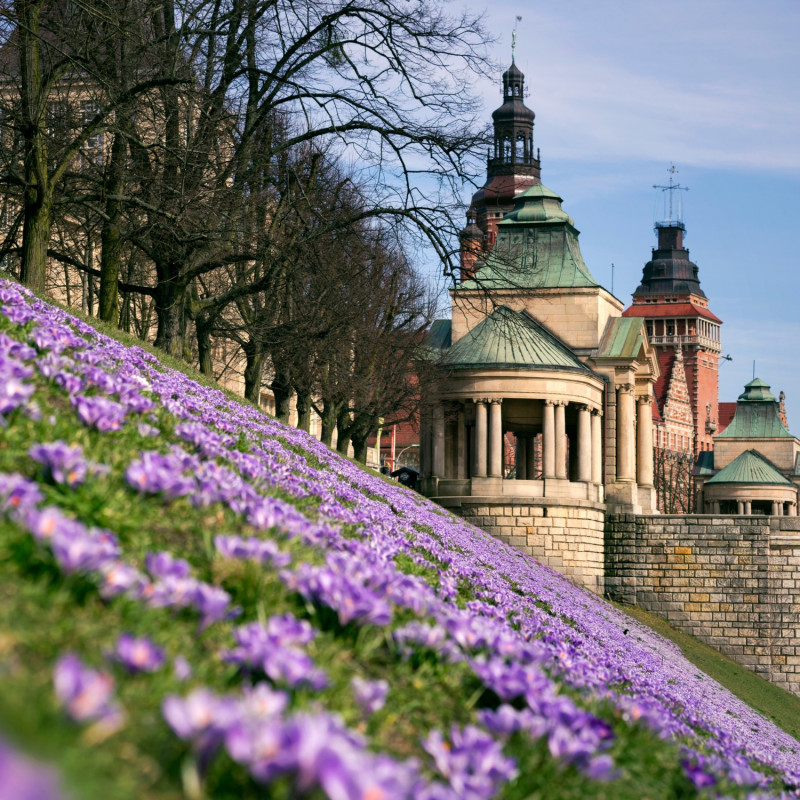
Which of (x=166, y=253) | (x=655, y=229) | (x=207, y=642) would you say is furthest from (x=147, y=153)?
(x=655, y=229)

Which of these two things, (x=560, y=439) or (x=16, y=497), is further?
(x=560, y=439)

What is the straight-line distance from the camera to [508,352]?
43.8 metres

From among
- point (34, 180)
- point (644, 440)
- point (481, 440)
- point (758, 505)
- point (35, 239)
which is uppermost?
point (34, 180)

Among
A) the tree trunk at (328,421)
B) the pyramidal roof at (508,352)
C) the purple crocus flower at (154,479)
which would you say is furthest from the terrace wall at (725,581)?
the purple crocus flower at (154,479)

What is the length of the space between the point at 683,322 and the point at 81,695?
16474 centimetres

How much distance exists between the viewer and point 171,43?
23.2m

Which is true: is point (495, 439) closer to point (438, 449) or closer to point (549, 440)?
point (549, 440)

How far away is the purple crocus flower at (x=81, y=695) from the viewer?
268 cm

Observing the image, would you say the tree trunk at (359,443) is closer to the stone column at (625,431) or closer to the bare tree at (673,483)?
the stone column at (625,431)

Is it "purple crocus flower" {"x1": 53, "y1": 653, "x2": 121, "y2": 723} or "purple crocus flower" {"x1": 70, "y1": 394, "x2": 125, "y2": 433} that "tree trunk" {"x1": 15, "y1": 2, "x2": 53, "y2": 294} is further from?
"purple crocus flower" {"x1": 53, "y1": 653, "x2": 121, "y2": 723}

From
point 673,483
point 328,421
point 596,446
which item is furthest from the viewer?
point 673,483

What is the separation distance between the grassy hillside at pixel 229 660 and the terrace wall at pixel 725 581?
3698cm

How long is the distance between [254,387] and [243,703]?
31166 mm

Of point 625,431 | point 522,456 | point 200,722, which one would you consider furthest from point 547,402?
point 200,722
